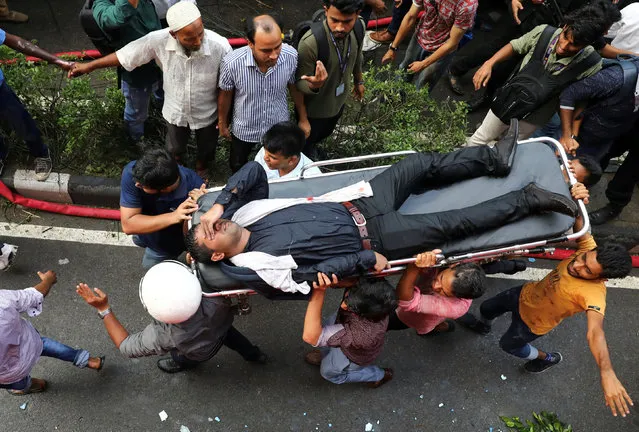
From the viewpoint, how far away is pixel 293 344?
4078 mm

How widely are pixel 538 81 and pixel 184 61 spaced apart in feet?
8.66

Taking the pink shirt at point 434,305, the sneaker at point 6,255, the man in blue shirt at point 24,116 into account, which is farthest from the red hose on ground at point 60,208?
the pink shirt at point 434,305

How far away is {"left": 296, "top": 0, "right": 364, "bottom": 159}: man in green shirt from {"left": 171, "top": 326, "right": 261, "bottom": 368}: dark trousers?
5.77 ft

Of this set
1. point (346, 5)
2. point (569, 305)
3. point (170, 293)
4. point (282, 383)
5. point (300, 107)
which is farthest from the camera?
point (300, 107)

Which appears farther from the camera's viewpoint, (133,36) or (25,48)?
(25,48)

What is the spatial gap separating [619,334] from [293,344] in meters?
2.60

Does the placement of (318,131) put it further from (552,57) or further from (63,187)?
(63,187)

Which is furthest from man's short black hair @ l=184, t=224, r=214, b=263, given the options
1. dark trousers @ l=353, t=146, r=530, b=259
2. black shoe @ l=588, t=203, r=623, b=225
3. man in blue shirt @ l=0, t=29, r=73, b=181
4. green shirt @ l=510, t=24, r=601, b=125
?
black shoe @ l=588, t=203, r=623, b=225

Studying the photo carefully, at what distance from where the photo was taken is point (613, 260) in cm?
298

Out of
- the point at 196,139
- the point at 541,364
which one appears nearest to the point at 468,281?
the point at 541,364

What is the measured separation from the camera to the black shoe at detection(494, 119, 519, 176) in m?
3.57

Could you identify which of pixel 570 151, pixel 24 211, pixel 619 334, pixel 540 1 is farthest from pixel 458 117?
pixel 24 211

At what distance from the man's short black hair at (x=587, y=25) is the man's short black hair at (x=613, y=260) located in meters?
1.59

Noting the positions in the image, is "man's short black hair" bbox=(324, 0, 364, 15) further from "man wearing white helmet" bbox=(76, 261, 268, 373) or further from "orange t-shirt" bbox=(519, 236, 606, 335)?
"orange t-shirt" bbox=(519, 236, 606, 335)
